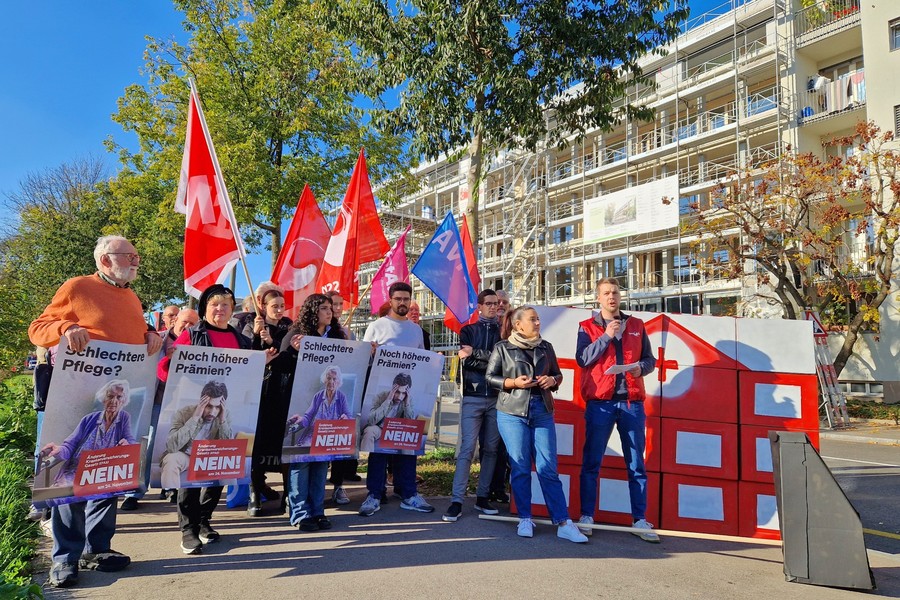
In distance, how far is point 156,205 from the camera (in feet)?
60.4

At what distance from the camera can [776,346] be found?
539cm

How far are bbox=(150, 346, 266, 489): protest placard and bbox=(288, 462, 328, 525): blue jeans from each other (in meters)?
0.50

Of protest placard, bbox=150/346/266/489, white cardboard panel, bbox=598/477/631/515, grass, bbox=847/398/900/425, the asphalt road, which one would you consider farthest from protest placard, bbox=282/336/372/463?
grass, bbox=847/398/900/425

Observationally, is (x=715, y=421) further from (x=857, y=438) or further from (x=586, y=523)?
(x=857, y=438)

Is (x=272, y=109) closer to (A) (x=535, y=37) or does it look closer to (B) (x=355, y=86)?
(B) (x=355, y=86)

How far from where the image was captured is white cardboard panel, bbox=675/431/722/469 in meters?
5.29

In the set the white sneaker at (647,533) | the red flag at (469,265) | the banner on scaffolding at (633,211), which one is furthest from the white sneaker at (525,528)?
the banner on scaffolding at (633,211)

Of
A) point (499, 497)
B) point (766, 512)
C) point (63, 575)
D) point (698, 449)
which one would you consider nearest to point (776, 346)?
point (698, 449)

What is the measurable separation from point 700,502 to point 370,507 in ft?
9.94

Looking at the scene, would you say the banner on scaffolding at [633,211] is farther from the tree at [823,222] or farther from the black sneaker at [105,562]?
the black sneaker at [105,562]

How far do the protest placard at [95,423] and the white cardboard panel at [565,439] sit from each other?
3.52 m

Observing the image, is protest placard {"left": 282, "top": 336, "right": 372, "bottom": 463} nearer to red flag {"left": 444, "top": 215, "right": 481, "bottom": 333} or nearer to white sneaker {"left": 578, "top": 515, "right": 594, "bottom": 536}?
white sneaker {"left": 578, "top": 515, "right": 594, "bottom": 536}

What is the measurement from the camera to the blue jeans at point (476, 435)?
5719mm

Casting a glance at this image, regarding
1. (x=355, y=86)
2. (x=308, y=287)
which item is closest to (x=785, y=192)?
(x=355, y=86)
